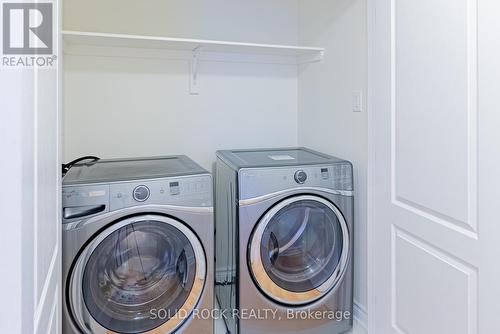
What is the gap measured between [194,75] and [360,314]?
1.88m

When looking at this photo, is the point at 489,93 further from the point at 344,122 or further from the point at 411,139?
the point at 344,122

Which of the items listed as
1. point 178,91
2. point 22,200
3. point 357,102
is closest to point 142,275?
point 22,200

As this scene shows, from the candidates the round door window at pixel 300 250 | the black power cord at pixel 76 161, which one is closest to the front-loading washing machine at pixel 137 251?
the black power cord at pixel 76 161

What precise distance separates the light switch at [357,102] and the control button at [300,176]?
52cm

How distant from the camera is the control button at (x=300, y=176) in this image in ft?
6.06

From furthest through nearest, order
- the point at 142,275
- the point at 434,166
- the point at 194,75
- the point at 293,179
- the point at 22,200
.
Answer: the point at 194,75 → the point at 293,179 → the point at 142,275 → the point at 434,166 → the point at 22,200

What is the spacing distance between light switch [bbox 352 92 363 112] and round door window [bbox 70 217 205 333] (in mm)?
1162

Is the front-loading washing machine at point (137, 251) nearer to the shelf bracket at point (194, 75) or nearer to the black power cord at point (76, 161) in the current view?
the black power cord at point (76, 161)

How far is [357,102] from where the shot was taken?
79.9 inches

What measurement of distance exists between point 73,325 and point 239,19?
2179mm

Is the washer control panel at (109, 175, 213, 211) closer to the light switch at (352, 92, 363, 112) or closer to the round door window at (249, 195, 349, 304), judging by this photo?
the round door window at (249, 195, 349, 304)

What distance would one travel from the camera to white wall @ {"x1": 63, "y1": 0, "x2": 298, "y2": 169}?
231cm

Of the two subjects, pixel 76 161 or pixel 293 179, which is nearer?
pixel 293 179

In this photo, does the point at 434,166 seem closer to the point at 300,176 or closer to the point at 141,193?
A: the point at 300,176
